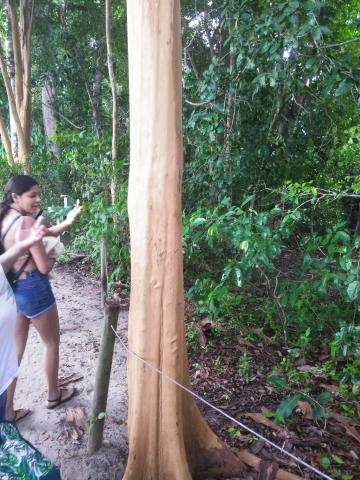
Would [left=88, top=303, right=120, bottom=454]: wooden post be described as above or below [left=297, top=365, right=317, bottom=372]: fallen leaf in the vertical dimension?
above

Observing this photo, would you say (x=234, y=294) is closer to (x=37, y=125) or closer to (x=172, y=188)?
(x=172, y=188)

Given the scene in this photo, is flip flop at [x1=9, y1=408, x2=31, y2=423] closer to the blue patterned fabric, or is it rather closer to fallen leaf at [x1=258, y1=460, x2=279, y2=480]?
the blue patterned fabric

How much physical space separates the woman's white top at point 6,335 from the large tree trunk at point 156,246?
0.61m

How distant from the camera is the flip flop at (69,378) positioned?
3.41 metres

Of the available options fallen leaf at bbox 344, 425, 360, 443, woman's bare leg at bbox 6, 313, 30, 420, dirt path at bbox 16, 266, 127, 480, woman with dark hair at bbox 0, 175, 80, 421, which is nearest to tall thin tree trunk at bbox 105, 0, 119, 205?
woman with dark hair at bbox 0, 175, 80, 421

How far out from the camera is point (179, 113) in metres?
1.89

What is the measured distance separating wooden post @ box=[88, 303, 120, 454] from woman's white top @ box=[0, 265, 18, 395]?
2.05ft

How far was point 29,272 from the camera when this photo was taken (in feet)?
8.49

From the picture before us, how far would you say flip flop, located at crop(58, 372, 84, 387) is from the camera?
3412mm

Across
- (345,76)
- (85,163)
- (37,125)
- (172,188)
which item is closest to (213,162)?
(85,163)

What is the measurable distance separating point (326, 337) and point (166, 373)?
2570 mm

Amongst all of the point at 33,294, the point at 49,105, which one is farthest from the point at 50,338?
the point at 49,105

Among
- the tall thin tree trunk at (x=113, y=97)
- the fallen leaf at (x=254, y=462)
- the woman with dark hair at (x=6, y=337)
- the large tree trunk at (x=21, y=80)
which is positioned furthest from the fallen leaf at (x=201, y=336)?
the large tree trunk at (x=21, y=80)

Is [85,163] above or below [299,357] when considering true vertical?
above
